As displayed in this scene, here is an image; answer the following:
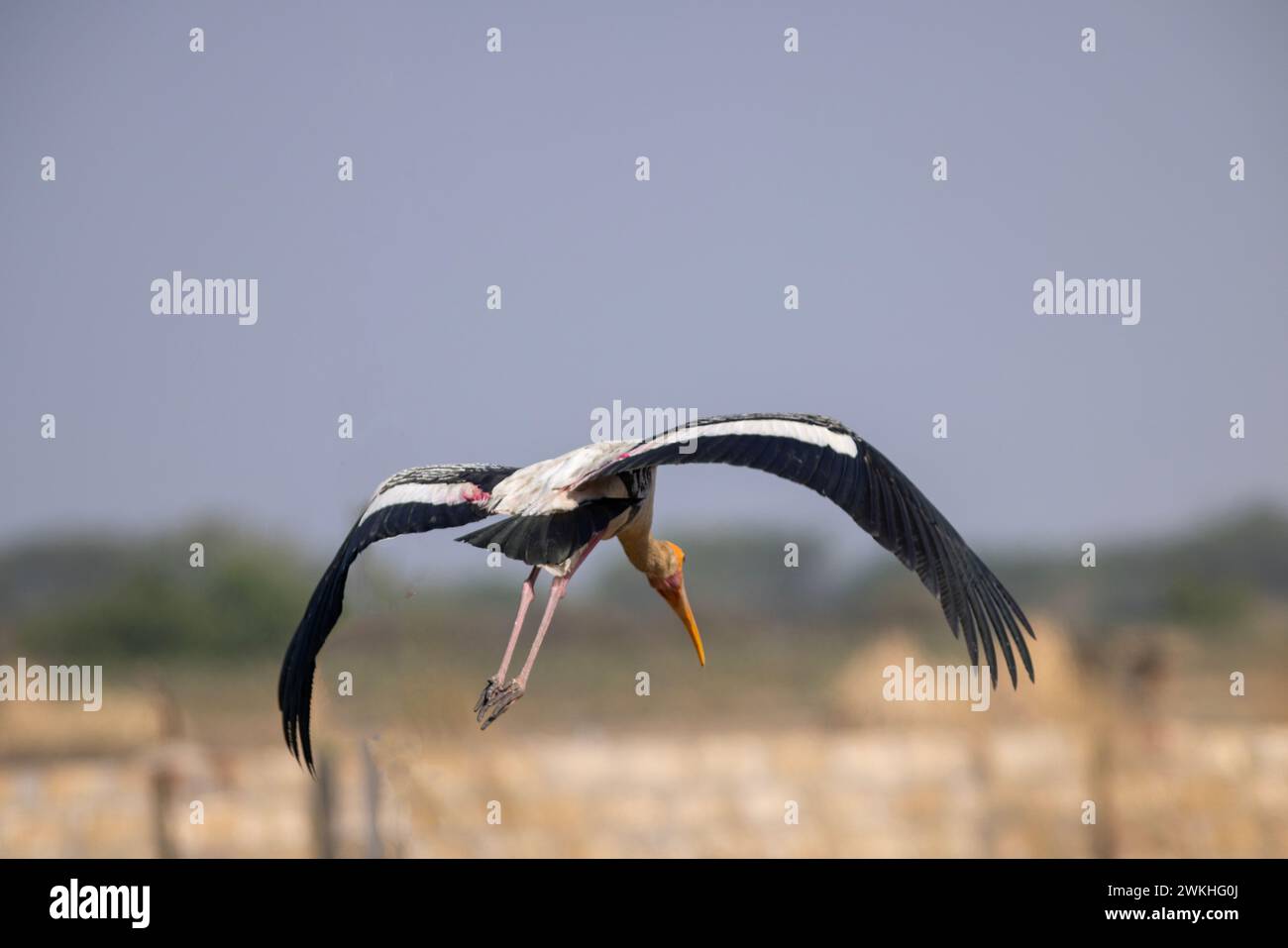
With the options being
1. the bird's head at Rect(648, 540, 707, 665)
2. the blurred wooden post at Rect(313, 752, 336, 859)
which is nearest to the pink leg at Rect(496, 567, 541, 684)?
the bird's head at Rect(648, 540, 707, 665)

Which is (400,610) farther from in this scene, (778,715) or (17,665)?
(17,665)

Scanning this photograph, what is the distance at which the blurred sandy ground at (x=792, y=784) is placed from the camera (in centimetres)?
1906

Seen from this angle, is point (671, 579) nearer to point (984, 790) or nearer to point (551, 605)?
point (551, 605)

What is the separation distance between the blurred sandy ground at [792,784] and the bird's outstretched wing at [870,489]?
11.0 m

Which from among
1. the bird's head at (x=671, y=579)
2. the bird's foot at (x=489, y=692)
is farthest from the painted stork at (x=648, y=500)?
the bird's head at (x=671, y=579)

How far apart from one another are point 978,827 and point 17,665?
48.9 feet

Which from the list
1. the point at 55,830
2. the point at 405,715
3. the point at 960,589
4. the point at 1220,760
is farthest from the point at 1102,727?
the point at 960,589

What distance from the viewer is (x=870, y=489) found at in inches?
271

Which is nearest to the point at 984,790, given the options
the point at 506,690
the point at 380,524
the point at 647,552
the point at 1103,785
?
the point at 1103,785

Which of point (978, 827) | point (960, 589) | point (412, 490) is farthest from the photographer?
point (978, 827)

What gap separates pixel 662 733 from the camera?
82.0 ft

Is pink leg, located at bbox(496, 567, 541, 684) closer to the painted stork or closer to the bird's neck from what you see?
the painted stork

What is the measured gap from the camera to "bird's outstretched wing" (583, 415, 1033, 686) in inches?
264

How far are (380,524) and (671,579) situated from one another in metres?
1.52
